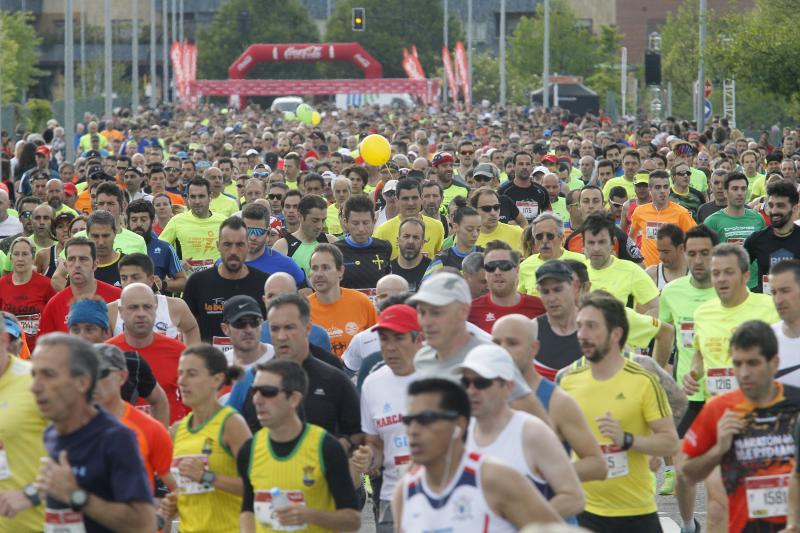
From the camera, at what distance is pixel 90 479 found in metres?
5.93

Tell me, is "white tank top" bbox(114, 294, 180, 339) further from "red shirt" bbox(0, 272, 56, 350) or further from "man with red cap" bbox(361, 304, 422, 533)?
"man with red cap" bbox(361, 304, 422, 533)

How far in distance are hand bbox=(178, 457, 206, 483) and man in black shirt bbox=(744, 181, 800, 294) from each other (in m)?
6.75

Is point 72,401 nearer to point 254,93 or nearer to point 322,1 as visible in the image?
point 254,93

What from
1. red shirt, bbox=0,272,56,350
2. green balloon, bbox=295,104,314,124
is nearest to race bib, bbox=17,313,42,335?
red shirt, bbox=0,272,56,350

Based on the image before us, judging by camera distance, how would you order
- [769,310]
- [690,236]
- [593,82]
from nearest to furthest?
[769,310]
[690,236]
[593,82]

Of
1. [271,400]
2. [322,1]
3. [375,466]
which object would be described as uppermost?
[322,1]

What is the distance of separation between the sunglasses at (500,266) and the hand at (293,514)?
343 centimetres

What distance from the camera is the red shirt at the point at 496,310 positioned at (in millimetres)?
10094

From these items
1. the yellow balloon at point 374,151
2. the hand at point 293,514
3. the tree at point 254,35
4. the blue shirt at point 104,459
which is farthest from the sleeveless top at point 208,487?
the tree at point 254,35

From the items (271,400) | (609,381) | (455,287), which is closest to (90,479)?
(271,400)

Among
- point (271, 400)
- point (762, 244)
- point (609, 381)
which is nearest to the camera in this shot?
point (271, 400)

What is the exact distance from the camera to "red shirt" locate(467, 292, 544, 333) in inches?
397

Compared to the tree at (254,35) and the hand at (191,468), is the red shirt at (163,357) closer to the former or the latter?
the hand at (191,468)

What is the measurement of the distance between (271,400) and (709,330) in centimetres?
348
